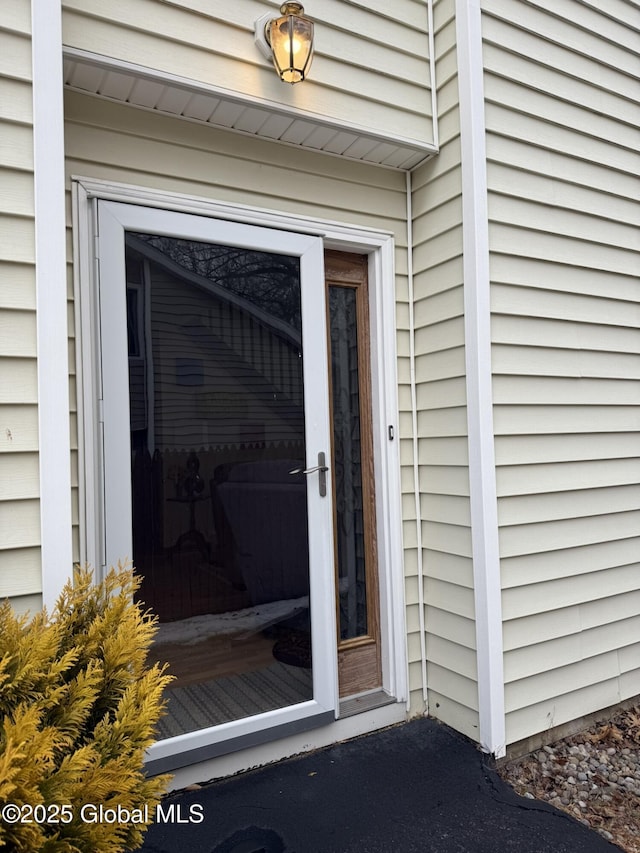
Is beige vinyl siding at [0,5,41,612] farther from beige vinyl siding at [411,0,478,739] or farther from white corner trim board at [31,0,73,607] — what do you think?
beige vinyl siding at [411,0,478,739]

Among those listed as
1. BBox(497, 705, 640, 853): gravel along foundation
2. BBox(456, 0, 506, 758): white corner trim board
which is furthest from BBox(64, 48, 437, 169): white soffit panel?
BBox(497, 705, 640, 853): gravel along foundation

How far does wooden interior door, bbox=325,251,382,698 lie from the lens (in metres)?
2.69

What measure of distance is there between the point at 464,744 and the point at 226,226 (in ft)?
7.53

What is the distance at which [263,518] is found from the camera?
2.37 m

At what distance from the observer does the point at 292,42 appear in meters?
2.09

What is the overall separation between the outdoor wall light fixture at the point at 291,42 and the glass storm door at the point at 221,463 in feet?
1.82

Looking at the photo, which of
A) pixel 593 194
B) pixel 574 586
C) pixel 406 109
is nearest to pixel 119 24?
pixel 406 109

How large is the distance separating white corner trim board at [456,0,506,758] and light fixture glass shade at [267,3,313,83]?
2.44 feet

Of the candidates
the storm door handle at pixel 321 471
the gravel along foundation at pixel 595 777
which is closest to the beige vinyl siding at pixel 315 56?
the storm door handle at pixel 321 471

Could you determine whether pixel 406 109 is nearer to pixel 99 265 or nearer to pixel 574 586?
pixel 99 265

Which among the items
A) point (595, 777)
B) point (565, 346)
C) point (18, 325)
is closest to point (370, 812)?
point (595, 777)

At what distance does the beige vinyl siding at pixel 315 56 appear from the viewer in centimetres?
197

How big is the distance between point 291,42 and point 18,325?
1362mm

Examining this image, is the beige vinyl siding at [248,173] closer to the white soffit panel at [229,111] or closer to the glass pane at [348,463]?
the white soffit panel at [229,111]
